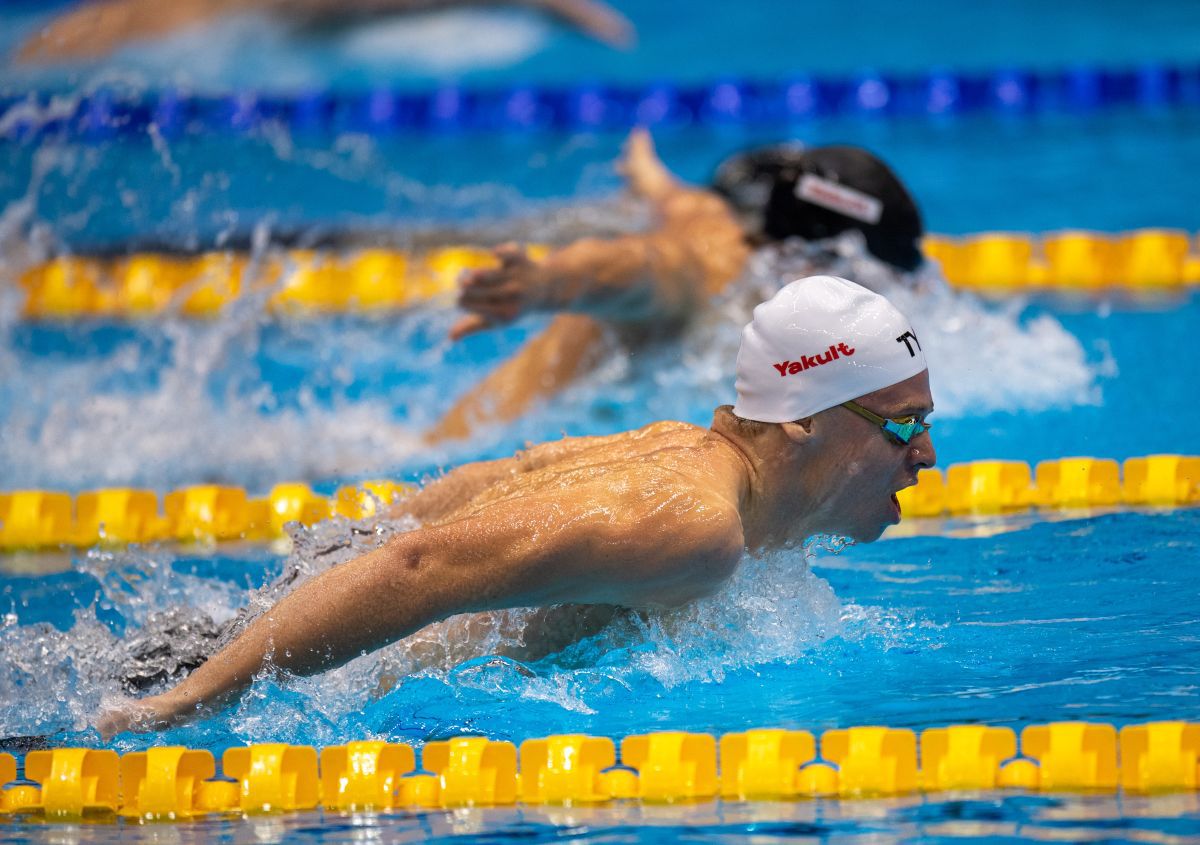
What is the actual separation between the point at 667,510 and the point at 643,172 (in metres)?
3.01

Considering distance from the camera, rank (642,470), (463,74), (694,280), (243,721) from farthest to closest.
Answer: (463,74) → (694,280) → (243,721) → (642,470)

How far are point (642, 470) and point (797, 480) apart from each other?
0.29 m

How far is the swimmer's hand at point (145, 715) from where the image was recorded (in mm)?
2320

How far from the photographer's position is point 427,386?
4.97 metres

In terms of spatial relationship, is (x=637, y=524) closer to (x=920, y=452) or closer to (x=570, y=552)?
(x=570, y=552)

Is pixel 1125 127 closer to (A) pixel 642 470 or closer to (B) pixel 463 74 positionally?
(B) pixel 463 74

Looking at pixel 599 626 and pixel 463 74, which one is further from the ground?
pixel 463 74

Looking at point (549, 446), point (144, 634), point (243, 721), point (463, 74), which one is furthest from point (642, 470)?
point (463, 74)

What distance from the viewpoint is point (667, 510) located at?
2.27 meters

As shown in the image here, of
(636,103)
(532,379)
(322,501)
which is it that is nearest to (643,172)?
(532,379)

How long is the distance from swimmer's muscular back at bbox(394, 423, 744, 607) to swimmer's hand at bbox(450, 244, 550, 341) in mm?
1103

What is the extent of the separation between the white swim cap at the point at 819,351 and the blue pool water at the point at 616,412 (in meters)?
0.33

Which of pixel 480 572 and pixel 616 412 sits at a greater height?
pixel 616 412

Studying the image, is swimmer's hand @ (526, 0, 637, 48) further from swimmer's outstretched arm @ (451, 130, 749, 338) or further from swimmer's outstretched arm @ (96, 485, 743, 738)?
swimmer's outstretched arm @ (96, 485, 743, 738)
